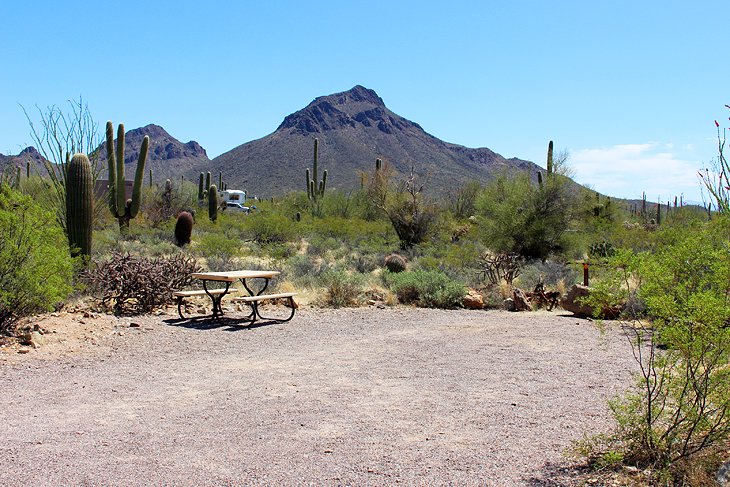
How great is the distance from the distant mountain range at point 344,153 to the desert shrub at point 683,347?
236 ft

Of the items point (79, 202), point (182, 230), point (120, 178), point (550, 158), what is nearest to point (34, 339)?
point (79, 202)

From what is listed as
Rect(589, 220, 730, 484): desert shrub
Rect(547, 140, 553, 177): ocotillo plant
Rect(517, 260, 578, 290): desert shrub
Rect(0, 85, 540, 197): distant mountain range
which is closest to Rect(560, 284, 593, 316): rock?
Rect(517, 260, 578, 290): desert shrub

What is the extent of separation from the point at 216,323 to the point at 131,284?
170cm

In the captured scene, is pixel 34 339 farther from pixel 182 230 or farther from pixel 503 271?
pixel 182 230

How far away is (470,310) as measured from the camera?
13.8 metres

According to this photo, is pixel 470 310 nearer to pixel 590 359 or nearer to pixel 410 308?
pixel 410 308

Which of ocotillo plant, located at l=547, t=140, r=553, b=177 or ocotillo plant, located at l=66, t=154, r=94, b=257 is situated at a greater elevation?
ocotillo plant, located at l=547, t=140, r=553, b=177

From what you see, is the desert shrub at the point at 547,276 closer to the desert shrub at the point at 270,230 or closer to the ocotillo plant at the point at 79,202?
the ocotillo plant at the point at 79,202

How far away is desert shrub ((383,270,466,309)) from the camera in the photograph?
14.1 metres

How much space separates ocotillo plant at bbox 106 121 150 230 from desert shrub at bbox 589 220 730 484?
21914 millimetres

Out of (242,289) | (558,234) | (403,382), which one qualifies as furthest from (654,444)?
(558,234)

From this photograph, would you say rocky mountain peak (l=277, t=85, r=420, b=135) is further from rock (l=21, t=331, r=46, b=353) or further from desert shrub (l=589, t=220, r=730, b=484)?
desert shrub (l=589, t=220, r=730, b=484)

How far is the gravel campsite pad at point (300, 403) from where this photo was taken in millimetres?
4863

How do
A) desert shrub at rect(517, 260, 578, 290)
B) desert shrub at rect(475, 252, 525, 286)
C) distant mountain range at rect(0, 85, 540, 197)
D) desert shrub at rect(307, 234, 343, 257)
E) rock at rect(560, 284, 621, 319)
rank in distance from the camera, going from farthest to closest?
distant mountain range at rect(0, 85, 540, 197) < desert shrub at rect(307, 234, 343, 257) < desert shrub at rect(517, 260, 578, 290) < desert shrub at rect(475, 252, 525, 286) < rock at rect(560, 284, 621, 319)
